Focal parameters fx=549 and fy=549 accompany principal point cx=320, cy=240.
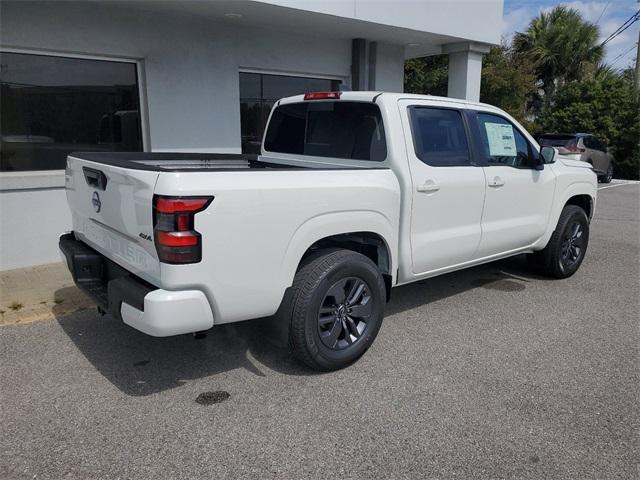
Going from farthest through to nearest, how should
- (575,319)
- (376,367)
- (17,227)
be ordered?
(17,227) → (575,319) → (376,367)

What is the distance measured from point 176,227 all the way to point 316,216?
94 cm

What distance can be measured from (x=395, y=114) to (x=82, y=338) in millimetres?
3036

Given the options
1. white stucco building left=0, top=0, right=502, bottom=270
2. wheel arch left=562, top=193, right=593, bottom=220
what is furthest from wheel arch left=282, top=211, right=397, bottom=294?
white stucco building left=0, top=0, right=502, bottom=270

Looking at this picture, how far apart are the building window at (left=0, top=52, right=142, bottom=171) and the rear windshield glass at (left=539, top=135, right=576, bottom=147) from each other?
13.3 metres

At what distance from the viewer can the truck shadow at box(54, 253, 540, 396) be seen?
3756 millimetres

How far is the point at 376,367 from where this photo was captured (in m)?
3.91

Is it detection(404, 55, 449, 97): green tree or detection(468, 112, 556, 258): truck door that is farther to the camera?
detection(404, 55, 449, 97): green tree

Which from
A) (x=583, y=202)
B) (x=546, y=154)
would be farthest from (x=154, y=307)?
(x=583, y=202)

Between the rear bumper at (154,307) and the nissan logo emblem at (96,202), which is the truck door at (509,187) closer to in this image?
the rear bumper at (154,307)

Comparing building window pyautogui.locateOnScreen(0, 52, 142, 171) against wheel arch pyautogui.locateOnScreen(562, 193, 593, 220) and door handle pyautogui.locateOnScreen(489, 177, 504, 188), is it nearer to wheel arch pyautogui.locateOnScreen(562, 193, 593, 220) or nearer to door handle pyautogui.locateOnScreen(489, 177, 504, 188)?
door handle pyautogui.locateOnScreen(489, 177, 504, 188)

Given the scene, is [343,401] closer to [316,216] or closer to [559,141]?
[316,216]

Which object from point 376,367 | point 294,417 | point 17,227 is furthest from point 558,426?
point 17,227

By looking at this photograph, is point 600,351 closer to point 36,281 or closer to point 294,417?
point 294,417

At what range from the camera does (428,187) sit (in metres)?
4.22
